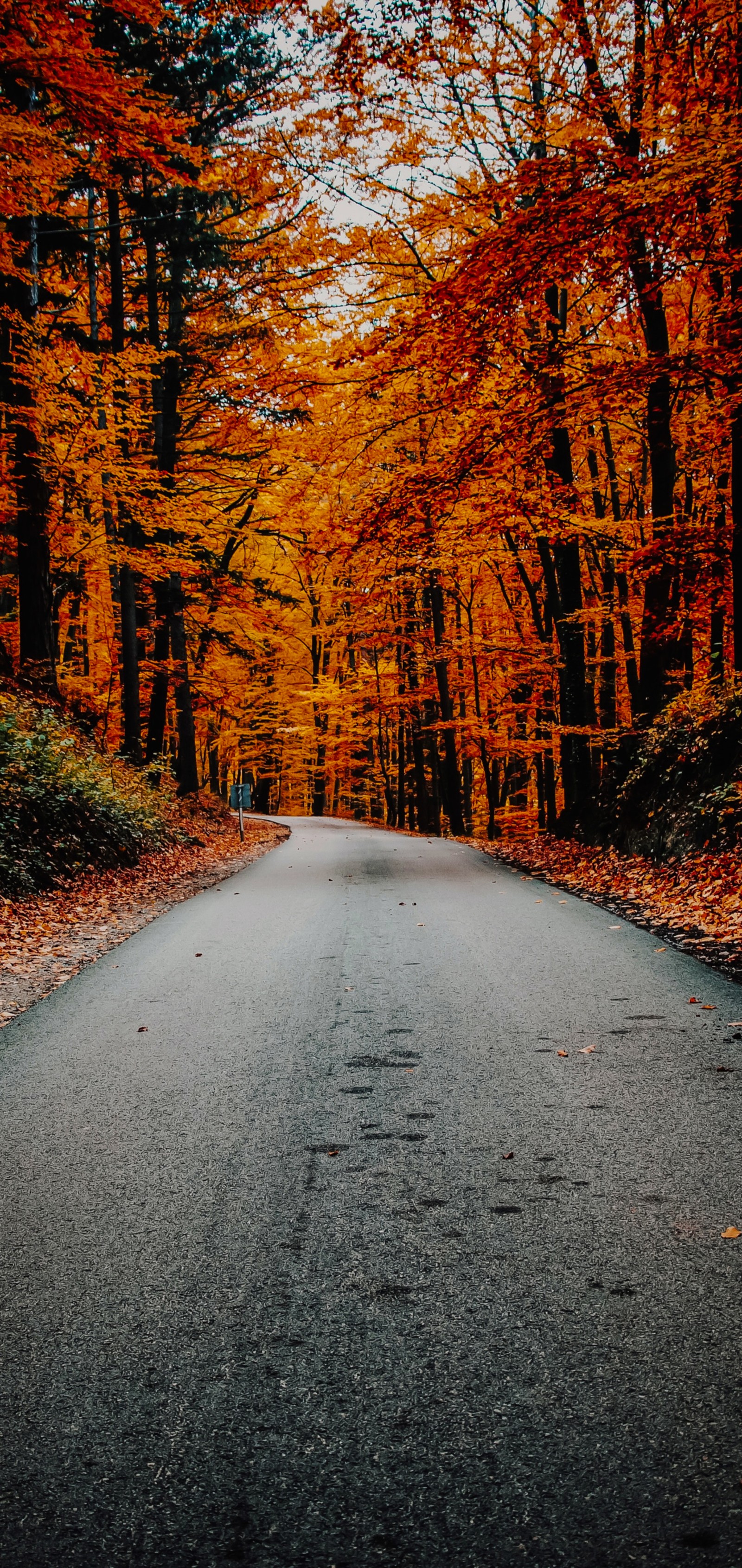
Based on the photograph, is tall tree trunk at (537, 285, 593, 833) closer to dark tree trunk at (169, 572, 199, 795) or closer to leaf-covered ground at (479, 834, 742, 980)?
leaf-covered ground at (479, 834, 742, 980)

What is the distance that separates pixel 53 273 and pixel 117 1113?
60.4ft

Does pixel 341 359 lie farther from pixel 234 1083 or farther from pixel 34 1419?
pixel 34 1419

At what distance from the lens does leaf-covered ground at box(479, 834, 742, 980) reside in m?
6.91

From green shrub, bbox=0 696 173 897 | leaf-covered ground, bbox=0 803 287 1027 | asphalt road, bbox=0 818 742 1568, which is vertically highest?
green shrub, bbox=0 696 173 897

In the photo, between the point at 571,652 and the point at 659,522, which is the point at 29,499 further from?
the point at 659,522

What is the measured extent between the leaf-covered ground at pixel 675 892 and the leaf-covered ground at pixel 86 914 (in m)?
4.88

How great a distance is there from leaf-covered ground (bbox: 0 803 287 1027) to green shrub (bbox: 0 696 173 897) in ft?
0.89

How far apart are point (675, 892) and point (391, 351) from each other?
6.27 metres

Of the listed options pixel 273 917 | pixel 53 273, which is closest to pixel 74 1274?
pixel 273 917

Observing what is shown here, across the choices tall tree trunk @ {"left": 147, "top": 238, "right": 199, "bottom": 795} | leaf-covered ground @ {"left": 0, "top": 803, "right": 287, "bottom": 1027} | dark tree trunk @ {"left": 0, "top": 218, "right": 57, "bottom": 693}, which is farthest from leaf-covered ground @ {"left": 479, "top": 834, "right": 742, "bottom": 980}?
tall tree trunk @ {"left": 147, "top": 238, "right": 199, "bottom": 795}

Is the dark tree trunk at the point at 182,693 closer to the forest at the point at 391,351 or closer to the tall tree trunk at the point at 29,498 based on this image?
the forest at the point at 391,351

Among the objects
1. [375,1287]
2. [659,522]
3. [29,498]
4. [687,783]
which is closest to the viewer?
[375,1287]

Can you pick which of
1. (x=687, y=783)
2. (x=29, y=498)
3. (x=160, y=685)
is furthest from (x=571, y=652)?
(x=160, y=685)

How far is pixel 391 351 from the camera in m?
8.93
